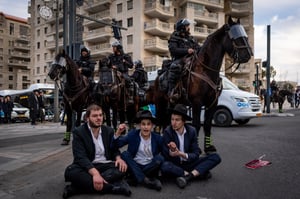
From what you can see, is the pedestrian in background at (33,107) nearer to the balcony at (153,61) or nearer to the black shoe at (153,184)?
the black shoe at (153,184)

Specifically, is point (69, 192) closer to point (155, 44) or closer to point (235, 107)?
point (235, 107)

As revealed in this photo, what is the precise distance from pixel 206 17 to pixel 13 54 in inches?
2217

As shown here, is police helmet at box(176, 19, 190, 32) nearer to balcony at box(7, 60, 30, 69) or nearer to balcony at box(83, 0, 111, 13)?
balcony at box(83, 0, 111, 13)

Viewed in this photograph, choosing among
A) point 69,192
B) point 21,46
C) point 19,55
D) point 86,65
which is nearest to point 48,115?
point 86,65

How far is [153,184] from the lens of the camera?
4.39 metres

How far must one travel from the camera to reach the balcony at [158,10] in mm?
43781

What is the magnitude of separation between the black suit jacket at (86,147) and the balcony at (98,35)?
45121 millimetres

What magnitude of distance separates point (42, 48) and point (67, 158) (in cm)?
6012

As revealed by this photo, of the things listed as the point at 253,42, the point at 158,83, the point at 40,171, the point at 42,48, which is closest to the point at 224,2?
the point at 253,42

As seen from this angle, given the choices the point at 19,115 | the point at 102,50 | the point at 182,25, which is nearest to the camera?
the point at 182,25

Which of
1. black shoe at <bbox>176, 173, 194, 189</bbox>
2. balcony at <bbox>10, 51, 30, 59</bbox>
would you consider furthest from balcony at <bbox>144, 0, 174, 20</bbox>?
balcony at <bbox>10, 51, 30, 59</bbox>

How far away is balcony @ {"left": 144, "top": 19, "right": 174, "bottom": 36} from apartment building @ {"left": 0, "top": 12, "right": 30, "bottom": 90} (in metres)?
48.3

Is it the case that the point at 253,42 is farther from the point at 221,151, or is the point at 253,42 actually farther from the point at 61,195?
the point at 61,195

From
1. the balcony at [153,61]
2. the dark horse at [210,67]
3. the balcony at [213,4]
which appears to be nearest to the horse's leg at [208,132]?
the dark horse at [210,67]
